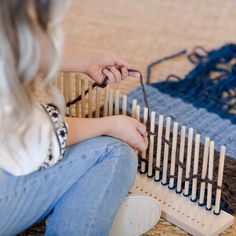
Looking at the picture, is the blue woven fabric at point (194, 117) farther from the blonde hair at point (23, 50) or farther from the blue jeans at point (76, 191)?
the blonde hair at point (23, 50)

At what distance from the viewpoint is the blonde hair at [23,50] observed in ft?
2.45

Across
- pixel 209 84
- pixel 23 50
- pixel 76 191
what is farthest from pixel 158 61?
pixel 23 50

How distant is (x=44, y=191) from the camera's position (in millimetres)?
1000

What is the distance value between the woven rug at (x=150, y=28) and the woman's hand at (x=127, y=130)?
53cm

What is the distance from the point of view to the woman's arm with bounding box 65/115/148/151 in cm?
104

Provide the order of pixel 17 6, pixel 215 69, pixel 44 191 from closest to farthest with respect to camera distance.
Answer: pixel 17 6
pixel 44 191
pixel 215 69

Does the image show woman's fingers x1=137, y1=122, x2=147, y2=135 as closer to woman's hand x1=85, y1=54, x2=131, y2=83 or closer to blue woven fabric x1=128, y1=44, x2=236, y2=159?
woman's hand x1=85, y1=54, x2=131, y2=83

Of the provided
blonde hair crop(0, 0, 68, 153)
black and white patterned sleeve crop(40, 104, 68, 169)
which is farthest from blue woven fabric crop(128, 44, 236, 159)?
blonde hair crop(0, 0, 68, 153)

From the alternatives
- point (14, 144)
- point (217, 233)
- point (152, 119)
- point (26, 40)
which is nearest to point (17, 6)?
point (26, 40)

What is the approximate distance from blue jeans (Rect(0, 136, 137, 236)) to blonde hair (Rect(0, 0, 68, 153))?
0.18 meters

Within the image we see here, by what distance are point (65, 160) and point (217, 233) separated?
1.11ft

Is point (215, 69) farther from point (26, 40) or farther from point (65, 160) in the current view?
point (26, 40)

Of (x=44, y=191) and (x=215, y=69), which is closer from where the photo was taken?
(x=44, y=191)

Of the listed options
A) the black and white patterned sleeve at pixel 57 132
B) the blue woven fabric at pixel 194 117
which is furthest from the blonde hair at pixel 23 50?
the blue woven fabric at pixel 194 117
